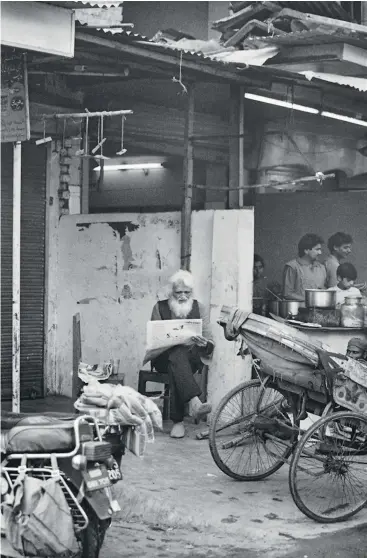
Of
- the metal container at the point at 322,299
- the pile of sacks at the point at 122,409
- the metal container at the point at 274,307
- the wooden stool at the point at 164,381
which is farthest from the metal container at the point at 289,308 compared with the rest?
the pile of sacks at the point at 122,409

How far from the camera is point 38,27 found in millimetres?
6828

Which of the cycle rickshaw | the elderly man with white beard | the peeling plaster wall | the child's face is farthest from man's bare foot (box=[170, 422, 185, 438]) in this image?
the child's face

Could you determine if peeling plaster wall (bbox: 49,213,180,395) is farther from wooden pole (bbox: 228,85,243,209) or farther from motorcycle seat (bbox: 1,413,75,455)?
motorcycle seat (bbox: 1,413,75,455)

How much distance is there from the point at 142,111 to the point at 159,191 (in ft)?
9.43

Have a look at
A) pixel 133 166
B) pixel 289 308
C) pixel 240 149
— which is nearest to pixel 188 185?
pixel 240 149

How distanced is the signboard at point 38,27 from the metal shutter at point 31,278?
8.86ft

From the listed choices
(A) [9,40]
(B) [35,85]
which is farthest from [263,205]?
(A) [9,40]

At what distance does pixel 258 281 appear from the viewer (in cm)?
1098

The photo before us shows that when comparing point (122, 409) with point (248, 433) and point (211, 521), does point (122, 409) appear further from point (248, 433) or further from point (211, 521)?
point (248, 433)

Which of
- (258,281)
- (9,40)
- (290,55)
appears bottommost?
(258,281)

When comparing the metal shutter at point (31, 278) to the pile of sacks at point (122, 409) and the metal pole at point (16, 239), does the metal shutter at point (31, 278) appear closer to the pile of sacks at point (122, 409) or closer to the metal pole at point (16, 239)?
the metal pole at point (16, 239)

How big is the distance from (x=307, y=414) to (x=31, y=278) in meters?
4.40

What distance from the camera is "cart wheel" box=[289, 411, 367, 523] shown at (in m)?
5.84

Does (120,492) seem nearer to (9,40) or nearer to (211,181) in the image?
(9,40)
